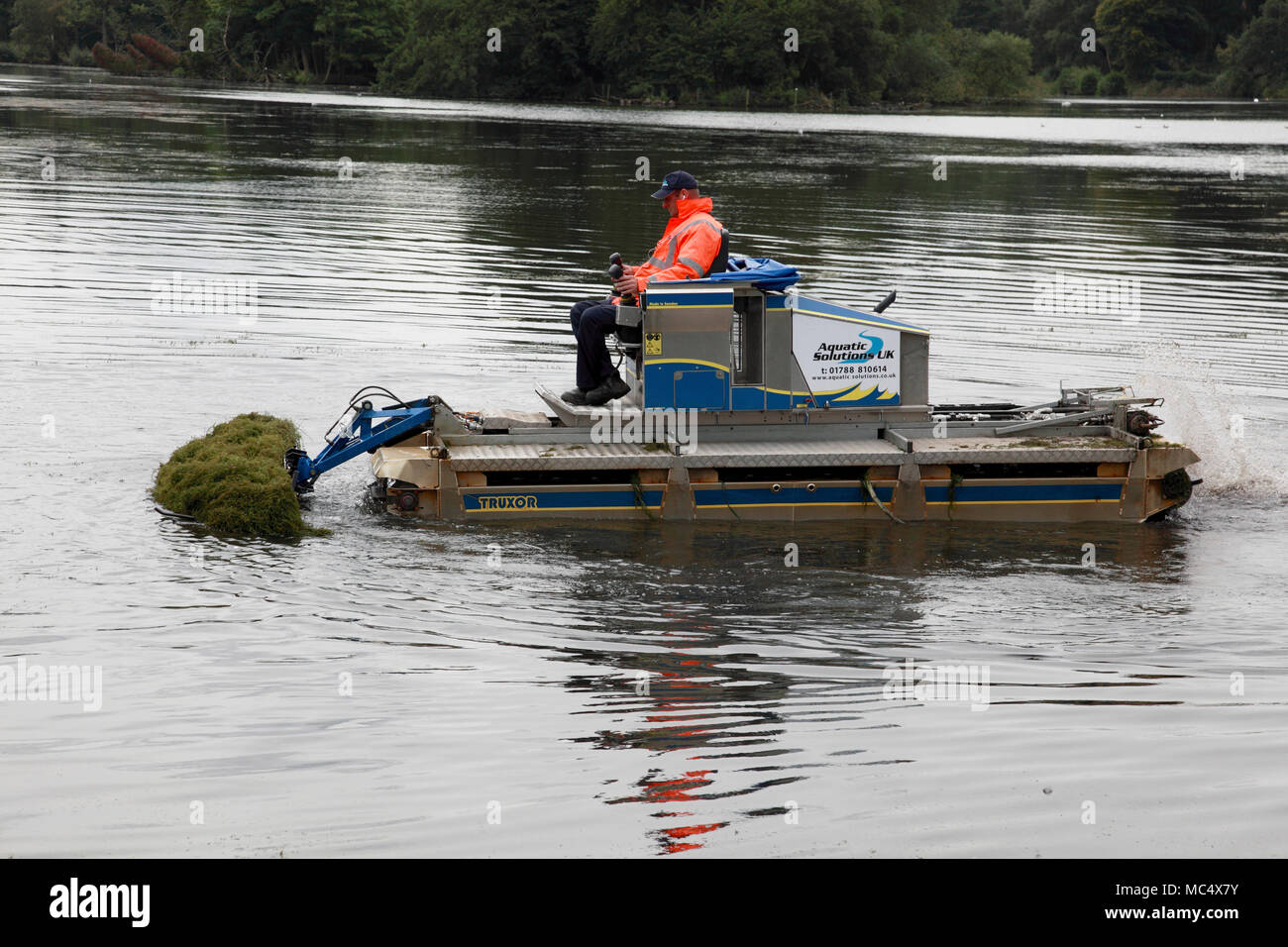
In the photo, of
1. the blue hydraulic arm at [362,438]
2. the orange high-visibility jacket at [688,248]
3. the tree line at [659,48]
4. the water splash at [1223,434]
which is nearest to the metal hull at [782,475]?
the blue hydraulic arm at [362,438]

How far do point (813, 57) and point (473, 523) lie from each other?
7919 cm

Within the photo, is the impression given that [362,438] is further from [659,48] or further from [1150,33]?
[1150,33]

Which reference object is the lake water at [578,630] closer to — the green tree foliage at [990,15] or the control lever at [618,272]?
the control lever at [618,272]

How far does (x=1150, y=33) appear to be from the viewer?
111 m

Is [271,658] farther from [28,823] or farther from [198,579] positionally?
[28,823]

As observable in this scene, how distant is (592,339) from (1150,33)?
112008 millimetres

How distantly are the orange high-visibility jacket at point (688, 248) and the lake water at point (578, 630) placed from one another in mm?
1945

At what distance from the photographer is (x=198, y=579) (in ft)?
31.7

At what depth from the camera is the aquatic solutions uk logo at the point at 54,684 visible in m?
7.68

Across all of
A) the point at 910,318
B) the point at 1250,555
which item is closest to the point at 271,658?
the point at 1250,555

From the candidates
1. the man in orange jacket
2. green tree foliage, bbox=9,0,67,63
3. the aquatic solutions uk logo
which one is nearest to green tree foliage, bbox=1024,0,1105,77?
green tree foliage, bbox=9,0,67,63

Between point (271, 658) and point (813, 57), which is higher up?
point (813, 57)

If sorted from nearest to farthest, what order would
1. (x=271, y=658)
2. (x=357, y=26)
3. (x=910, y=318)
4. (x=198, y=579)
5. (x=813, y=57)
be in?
(x=271, y=658), (x=198, y=579), (x=910, y=318), (x=813, y=57), (x=357, y=26)

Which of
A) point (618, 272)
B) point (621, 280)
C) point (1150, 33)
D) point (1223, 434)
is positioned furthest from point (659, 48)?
point (621, 280)
